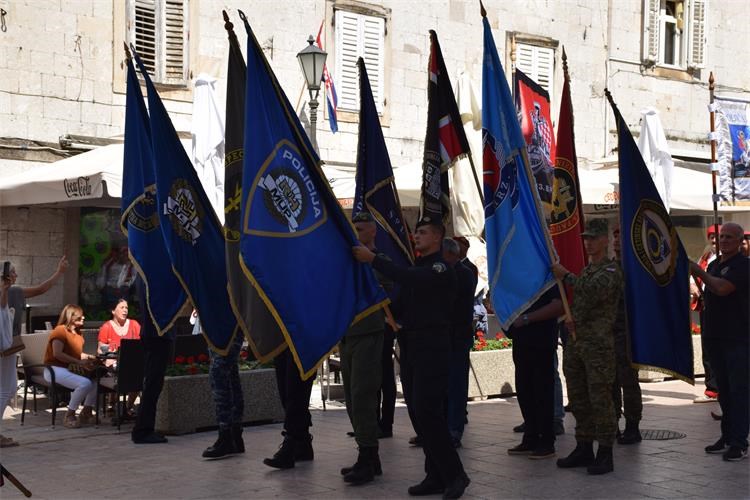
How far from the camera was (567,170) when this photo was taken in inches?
397

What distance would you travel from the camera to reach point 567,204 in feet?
32.8

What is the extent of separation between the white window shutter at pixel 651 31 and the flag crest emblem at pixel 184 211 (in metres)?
16.0

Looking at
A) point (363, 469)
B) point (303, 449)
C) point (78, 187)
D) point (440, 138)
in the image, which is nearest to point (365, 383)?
point (363, 469)

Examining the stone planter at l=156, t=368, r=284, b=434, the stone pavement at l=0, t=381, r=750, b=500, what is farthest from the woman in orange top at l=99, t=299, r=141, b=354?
the stone planter at l=156, t=368, r=284, b=434

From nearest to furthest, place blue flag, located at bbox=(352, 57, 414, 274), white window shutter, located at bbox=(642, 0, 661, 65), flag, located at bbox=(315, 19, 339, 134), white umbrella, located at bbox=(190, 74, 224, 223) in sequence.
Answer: blue flag, located at bbox=(352, 57, 414, 274) → white umbrella, located at bbox=(190, 74, 224, 223) → flag, located at bbox=(315, 19, 339, 134) → white window shutter, located at bbox=(642, 0, 661, 65)

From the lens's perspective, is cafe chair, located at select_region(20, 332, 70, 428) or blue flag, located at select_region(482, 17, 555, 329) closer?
blue flag, located at select_region(482, 17, 555, 329)

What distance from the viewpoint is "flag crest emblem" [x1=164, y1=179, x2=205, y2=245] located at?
30.1ft

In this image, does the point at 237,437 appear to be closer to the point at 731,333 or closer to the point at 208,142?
the point at 731,333

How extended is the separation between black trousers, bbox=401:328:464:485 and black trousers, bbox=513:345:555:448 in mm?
1714

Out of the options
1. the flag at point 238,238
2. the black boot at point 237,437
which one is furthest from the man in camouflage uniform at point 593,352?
the black boot at point 237,437

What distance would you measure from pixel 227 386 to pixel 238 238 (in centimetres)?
134

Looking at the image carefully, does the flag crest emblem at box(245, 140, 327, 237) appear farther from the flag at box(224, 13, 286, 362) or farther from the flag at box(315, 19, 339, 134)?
the flag at box(315, 19, 339, 134)

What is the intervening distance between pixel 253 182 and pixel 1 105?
374 inches

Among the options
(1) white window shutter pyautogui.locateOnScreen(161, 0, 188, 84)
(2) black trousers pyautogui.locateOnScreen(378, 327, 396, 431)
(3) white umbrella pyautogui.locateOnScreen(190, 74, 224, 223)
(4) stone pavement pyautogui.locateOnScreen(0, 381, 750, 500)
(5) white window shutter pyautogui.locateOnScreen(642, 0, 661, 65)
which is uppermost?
(5) white window shutter pyautogui.locateOnScreen(642, 0, 661, 65)
